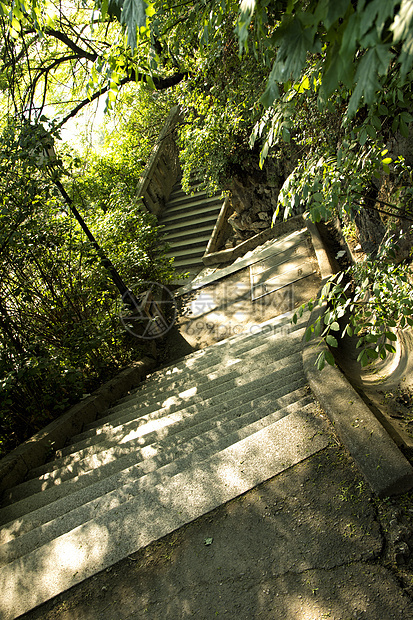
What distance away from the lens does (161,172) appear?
520 inches

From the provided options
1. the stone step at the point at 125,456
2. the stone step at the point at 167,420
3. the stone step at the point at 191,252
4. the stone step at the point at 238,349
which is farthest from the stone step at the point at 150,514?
the stone step at the point at 191,252

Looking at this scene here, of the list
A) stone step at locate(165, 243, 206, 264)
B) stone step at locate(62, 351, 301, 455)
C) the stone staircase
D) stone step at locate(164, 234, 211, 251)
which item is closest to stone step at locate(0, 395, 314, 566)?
the stone staircase

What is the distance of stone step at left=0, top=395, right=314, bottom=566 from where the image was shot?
250 cm

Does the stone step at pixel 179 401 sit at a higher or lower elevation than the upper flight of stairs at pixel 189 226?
lower

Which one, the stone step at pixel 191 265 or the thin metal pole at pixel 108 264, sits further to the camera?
the stone step at pixel 191 265

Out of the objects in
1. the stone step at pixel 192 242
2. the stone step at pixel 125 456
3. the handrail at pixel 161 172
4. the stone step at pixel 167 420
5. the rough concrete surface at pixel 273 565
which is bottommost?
the stone step at pixel 167 420

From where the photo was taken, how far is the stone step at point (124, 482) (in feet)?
8.20

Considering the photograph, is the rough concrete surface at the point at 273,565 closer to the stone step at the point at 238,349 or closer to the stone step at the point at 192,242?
the stone step at the point at 238,349

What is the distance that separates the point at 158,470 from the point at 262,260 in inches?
256

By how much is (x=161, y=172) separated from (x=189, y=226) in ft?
8.55

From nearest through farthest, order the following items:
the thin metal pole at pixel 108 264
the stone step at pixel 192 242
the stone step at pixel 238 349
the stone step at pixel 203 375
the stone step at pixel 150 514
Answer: the stone step at pixel 150 514
the stone step at pixel 203 375
the stone step at pixel 238 349
the thin metal pole at pixel 108 264
the stone step at pixel 192 242

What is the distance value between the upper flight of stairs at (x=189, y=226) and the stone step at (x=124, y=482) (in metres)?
7.70

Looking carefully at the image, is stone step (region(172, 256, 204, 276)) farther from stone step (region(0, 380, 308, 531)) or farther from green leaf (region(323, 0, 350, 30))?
green leaf (region(323, 0, 350, 30))

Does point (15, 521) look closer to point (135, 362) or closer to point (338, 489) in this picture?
point (338, 489)
